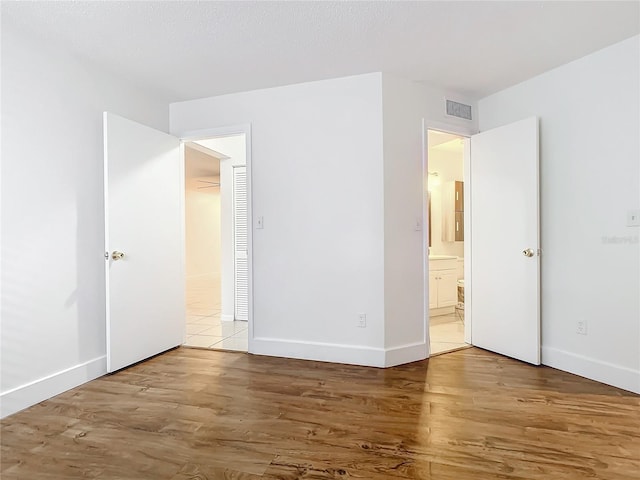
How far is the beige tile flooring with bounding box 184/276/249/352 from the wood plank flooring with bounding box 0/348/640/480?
77 centimetres

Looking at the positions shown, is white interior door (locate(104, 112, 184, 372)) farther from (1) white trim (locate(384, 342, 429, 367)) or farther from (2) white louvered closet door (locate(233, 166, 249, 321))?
(1) white trim (locate(384, 342, 429, 367))

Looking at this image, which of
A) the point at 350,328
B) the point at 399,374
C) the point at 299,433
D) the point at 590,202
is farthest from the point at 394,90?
the point at 299,433

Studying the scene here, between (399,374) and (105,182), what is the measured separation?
2.75 meters

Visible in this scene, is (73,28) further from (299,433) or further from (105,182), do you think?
(299,433)

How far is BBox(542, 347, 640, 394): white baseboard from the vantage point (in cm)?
256

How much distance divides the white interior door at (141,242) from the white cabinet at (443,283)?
309 centimetres

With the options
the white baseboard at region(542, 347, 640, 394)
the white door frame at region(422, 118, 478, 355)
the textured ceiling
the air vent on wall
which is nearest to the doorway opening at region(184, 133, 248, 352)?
the textured ceiling

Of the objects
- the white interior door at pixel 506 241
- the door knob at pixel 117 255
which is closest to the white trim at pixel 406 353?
the white interior door at pixel 506 241

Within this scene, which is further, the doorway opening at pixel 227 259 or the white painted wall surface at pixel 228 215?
the white painted wall surface at pixel 228 215

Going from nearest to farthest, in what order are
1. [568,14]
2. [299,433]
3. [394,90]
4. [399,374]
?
1. [299,433]
2. [568,14]
3. [399,374]
4. [394,90]

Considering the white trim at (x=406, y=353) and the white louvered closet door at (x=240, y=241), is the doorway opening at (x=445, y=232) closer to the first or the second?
the white trim at (x=406, y=353)

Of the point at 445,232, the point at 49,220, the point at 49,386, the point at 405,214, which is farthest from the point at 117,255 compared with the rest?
the point at 445,232

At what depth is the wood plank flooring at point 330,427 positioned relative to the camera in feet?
5.61

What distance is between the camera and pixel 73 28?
2363 millimetres
